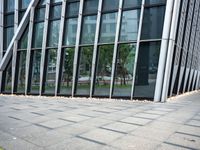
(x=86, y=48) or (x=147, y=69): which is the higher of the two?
(x=86, y=48)

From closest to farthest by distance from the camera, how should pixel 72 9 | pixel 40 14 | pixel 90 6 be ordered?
pixel 90 6 < pixel 72 9 < pixel 40 14

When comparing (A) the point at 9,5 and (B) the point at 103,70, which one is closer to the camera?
(B) the point at 103,70

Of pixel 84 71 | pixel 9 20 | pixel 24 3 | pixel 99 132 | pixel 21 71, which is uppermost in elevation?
pixel 24 3

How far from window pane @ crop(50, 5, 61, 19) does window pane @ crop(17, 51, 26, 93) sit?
4.07 meters

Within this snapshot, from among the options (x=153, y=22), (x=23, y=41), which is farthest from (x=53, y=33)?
(x=153, y=22)

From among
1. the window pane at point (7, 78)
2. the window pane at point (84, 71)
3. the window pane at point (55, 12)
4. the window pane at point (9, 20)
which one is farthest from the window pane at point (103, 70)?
the window pane at point (9, 20)

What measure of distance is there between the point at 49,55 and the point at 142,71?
294 inches

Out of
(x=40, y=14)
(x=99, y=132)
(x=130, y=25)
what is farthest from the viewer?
(x=40, y=14)

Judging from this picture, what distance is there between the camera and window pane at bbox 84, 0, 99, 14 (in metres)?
14.6

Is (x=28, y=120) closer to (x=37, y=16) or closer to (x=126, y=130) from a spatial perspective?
(x=126, y=130)

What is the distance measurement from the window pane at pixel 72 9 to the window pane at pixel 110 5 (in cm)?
216

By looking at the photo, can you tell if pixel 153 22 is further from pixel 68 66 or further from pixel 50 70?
pixel 50 70

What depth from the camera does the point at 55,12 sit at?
16.6 meters

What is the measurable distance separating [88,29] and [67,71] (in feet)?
10.6
